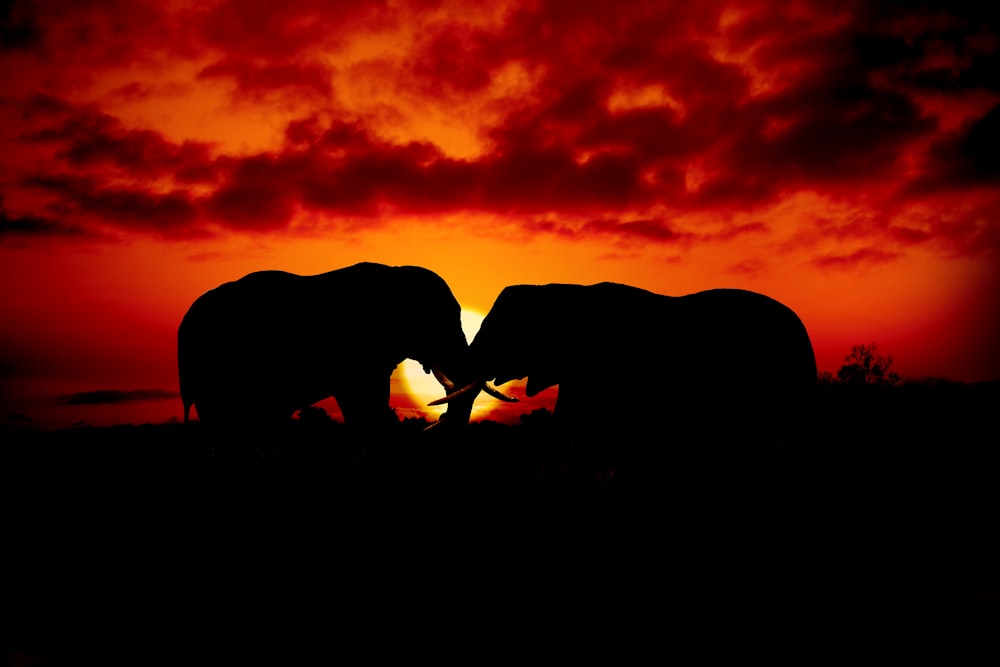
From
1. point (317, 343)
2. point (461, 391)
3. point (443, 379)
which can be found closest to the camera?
point (461, 391)

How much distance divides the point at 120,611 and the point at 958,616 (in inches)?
314

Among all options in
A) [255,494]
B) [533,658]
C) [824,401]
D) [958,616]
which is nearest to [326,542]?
[255,494]

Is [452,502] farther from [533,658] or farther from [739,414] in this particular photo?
[739,414]

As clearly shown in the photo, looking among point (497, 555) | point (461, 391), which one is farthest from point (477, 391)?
point (497, 555)

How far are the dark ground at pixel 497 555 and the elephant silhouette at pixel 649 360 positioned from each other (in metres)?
0.60

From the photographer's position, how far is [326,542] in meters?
8.85

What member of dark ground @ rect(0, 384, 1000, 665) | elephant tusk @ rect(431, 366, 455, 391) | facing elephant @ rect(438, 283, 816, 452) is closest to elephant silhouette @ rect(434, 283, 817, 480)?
facing elephant @ rect(438, 283, 816, 452)

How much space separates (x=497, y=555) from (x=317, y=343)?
29.7ft

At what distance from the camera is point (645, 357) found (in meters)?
13.8

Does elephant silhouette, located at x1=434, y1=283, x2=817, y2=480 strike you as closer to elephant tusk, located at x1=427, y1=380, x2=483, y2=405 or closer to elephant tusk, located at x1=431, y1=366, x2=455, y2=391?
elephant tusk, located at x1=427, y1=380, x2=483, y2=405

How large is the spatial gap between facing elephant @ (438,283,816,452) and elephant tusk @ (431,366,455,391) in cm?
74

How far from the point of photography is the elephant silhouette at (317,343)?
1591 centimetres

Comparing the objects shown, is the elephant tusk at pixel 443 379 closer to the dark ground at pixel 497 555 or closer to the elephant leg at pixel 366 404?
the elephant leg at pixel 366 404

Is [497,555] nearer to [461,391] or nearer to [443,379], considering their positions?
[461,391]
